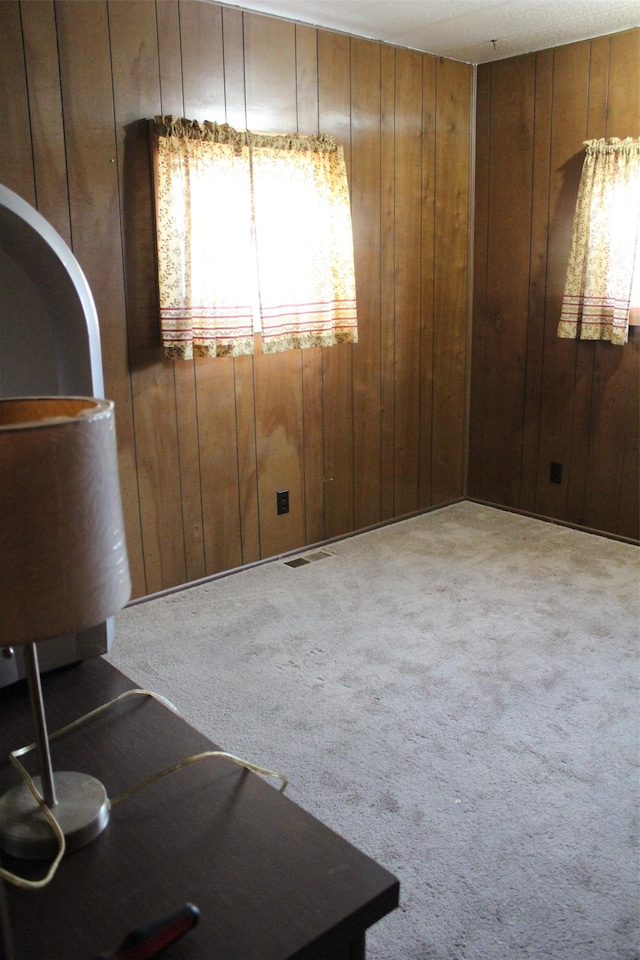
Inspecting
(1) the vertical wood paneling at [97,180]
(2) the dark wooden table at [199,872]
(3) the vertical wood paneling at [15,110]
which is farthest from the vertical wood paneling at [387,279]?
(2) the dark wooden table at [199,872]

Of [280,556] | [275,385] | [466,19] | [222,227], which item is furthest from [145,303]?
[466,19]

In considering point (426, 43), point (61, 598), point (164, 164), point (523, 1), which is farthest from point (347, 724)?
point (426, 43)

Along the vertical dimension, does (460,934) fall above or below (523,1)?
below

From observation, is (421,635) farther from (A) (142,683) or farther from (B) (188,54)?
(B) (188,54)

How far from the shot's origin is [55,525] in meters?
0.90

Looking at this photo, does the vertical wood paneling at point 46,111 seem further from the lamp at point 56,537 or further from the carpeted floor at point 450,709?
the lamp at point 56,537

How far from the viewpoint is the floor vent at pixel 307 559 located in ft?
12.4

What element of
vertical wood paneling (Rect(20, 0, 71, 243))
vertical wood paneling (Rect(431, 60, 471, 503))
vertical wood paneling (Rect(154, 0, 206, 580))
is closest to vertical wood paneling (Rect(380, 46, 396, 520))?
vertical wood paneling (Rect(431, 60, 471, 503))

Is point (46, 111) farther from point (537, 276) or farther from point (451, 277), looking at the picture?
point (537, 276)

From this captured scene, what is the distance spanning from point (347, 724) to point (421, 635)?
2.19ft

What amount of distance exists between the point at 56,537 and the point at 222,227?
251 cm

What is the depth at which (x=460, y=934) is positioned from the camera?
5.58 feet

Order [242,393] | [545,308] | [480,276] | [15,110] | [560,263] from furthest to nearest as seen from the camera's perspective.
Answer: [480,276], [545,308], [560,263], [242,393], [15,110]

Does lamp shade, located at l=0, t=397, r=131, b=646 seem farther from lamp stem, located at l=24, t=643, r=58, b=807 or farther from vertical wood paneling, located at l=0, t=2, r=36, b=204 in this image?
vertical wood paneling, located at l=0, t=2, r=36, b=204
